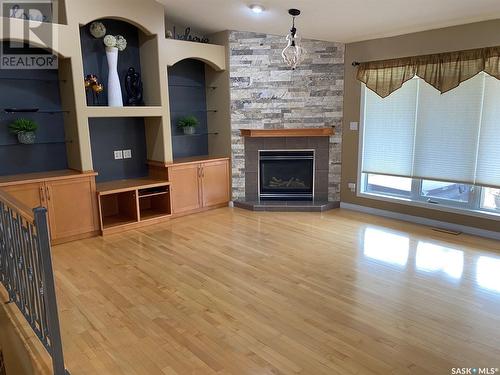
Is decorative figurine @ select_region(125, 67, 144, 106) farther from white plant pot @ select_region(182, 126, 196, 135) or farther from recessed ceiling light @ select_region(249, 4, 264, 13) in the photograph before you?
recessed ceiling light @ select_region(249, 4, 264, 13)

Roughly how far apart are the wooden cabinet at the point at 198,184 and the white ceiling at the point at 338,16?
203cm

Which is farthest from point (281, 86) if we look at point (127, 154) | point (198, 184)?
point (127, 154)

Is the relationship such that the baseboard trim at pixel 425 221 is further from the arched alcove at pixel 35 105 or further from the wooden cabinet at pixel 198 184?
the arched alcove at pixel 35 105

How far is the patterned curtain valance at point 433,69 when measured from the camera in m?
4.12

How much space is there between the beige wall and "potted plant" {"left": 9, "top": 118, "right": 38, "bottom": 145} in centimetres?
421

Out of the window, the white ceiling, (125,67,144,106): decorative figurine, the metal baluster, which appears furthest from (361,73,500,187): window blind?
the metal baluster

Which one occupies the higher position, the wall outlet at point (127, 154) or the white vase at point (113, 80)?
the white vase at point (113, 80)

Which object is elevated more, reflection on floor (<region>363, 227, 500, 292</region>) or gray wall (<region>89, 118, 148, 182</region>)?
gray wall (<region>89, 118, 148, 182</region>)

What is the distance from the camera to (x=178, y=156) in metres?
5.87

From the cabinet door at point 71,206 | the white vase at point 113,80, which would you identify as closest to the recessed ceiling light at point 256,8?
the white vase at point 113,80

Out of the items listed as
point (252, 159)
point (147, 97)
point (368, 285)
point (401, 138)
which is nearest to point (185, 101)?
point (147, 97)

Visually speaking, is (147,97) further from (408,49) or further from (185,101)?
(408,49)

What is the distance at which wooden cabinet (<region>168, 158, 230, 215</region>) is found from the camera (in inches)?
209

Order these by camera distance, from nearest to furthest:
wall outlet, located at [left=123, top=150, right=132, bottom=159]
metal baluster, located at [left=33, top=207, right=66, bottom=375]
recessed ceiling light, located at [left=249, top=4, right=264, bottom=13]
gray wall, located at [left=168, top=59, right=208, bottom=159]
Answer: metal baluster, located at [left=33, top=207, right=66, bottom=375], recessed ceiling light, located at [left=249, top=4, right=264, bottom=13], wall outlet, located at [left=123, top=150, right=132, bottom=159], gray wall, located at [left=168, top=59, right=208, bottom=159]
